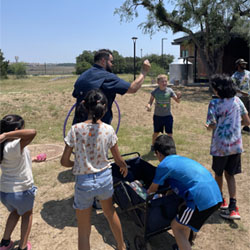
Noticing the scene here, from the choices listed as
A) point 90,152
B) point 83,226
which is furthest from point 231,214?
point 90,152

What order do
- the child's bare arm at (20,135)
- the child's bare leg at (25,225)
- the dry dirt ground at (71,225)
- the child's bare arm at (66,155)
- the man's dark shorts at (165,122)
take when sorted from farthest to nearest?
the man's dark shorts at (165,122)
the dry dirt ground at (71,225)
the child's bare leg at (25,225)
the child's bare arm at (66,155)
the child's bare arm at (20,135)

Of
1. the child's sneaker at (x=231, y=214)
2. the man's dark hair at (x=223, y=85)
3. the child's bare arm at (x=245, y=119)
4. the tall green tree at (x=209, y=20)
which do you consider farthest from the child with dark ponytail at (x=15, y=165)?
the tall green tree at (x=209, y=20)

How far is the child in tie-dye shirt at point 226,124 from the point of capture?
3.09 metres

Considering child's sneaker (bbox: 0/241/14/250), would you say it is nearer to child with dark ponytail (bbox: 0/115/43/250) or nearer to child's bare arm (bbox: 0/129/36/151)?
child with dark ponytail (bbox: 0/115/43/250)

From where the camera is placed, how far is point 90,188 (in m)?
2.25

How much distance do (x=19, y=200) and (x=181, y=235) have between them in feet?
5.13

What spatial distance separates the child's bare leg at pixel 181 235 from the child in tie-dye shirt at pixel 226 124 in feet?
3.71

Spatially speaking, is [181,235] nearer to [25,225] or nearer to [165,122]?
[25,225]

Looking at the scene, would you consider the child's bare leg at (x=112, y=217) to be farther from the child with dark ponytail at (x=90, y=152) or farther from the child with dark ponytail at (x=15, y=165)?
the child with dark ponytail at (x=15, y=165)

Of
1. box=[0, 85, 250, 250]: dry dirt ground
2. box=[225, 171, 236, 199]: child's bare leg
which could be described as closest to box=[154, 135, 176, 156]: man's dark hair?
box=[0, 85, 250, 250]: dry dirt ground

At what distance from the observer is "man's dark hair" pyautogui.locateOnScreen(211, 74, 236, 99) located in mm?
3055

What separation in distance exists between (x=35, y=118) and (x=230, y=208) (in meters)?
7.56

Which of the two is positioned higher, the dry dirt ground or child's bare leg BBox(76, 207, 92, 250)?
child's bare leg BBox(76, 207, 92, 250)

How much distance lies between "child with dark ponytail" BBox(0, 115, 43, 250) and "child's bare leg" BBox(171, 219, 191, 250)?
144 centimetres
